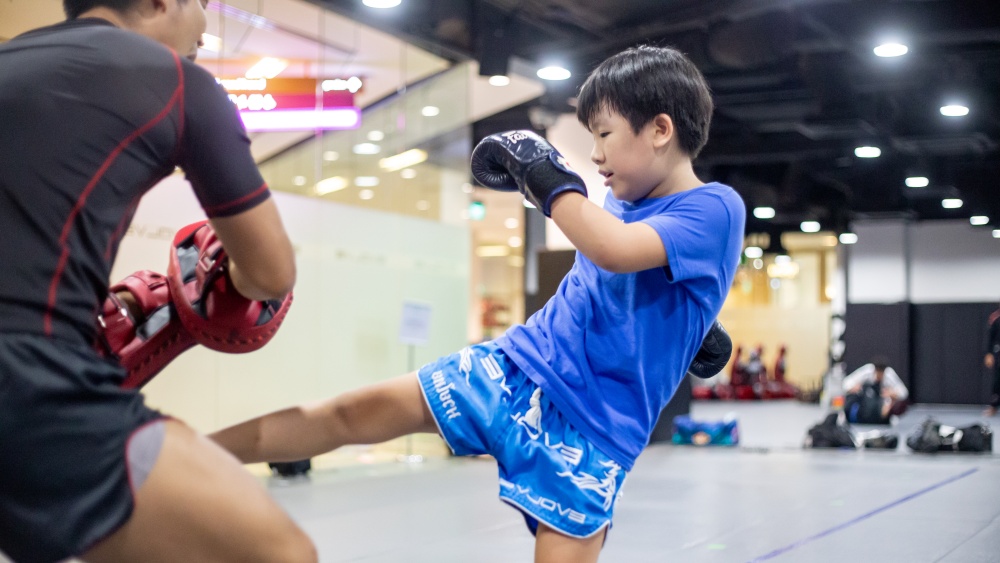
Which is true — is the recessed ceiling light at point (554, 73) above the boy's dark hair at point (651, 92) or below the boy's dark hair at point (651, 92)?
above

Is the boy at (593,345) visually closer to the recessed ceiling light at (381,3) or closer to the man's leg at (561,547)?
the man's leg at (561,547)

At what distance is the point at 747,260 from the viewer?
23000 mm

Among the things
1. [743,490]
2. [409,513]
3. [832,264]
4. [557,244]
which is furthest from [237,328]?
[832,264]

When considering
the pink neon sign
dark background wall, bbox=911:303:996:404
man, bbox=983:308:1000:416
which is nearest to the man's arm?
the pink neon sign

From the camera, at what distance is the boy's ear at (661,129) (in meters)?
2.02

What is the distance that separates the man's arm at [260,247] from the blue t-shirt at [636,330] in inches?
29.3

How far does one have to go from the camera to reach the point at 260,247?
1347 mm

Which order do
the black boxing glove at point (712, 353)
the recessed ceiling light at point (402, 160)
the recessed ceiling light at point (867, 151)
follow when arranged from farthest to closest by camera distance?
the recessed ceiling light at point (867, 151)
the recessed ceiling light at point (402, 160)
the black boxing glove at point (712, 353)

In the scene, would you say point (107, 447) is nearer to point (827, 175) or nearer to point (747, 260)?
point (827, 175)

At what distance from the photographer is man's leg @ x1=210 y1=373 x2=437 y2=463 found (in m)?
1.81

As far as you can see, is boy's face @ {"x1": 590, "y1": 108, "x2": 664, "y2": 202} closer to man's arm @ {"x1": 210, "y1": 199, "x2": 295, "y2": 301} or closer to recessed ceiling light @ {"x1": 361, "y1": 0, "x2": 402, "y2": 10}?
man's arm @ {"x1": 210, "y1": 199, "x2": 295, "y2": 301}

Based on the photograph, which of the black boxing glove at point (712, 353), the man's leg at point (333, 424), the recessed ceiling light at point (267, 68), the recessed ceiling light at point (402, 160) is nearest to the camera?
the man's leg at point (333, 424)

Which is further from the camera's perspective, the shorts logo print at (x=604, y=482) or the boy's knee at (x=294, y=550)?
the shorts logo print at (x=604, y=482)

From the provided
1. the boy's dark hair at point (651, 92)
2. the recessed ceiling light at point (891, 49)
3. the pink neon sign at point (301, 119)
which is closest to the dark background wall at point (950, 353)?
the recessed ceiling light at point (891, 49)
